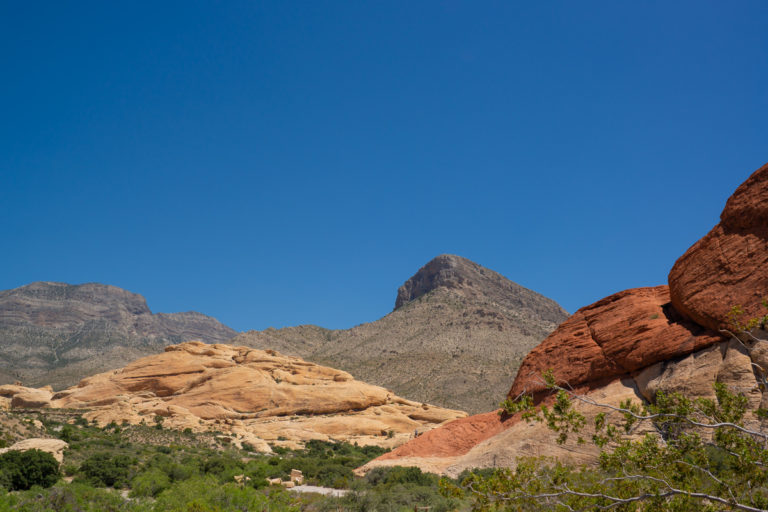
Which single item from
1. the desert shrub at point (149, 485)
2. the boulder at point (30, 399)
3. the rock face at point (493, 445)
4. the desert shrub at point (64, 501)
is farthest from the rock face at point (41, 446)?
the boulder at point (30, 399)

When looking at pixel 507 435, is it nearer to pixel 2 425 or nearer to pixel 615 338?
pixel 615 338

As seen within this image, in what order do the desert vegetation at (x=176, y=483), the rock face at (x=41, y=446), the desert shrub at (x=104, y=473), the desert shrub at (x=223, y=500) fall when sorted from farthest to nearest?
1. the rock face at (x=41, y=446)
2. the desert shrub at (x=104, y=473)
3. the desert vegetation at (x=176, y=483)
4. the desert shrub at (x=223, y=500)

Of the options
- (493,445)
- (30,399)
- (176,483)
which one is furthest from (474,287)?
(176,483)

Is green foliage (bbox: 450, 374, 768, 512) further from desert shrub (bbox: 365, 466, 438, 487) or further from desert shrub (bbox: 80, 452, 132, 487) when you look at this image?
desert shrub (bbox: 80, 452, 132, 487)

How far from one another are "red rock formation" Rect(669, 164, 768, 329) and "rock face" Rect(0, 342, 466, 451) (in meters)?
29.8

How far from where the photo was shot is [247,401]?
52094mm

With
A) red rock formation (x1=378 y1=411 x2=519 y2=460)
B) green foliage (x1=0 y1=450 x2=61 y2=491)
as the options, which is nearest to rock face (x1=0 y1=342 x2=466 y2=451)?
red rock formation (x1=378 y1=411 x2=519 y2=460)

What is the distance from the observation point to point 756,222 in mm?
17875

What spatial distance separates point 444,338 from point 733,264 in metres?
81.6

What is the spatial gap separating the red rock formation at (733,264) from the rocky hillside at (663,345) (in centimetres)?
3

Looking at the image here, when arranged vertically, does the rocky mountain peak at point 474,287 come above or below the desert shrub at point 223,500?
above

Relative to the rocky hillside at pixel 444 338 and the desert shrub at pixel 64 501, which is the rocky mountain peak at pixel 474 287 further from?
the desert shrub at pixel 64 501

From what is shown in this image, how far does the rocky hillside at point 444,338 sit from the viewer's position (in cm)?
7412

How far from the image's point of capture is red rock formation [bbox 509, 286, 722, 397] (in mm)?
19672
